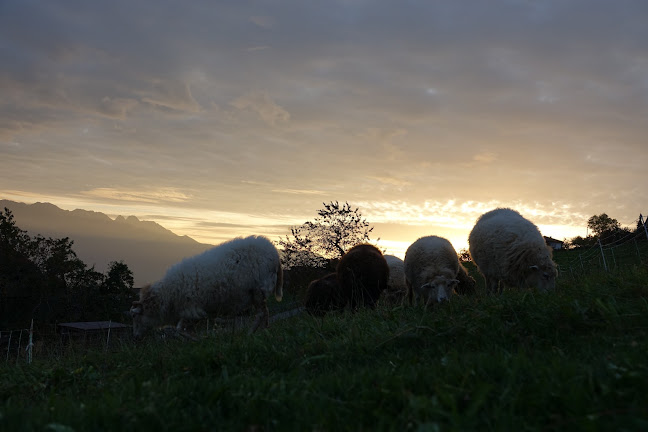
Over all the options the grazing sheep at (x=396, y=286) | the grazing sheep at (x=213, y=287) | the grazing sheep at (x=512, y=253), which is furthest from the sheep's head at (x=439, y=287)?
the grazing sheep at (x=396, y=286)

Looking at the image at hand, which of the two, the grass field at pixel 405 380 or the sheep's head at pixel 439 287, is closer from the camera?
the grass field at pixel 405 380

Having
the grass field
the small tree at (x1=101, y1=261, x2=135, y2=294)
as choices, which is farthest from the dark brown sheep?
the small tree at (x1=101, y1=261, x2=135, y2=294)

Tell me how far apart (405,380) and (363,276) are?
801cm

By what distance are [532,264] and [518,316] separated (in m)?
5.68

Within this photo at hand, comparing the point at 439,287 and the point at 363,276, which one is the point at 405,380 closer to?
the point at 439,287

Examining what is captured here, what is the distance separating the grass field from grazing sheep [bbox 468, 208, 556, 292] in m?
4.21

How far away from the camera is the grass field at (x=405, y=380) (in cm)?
267

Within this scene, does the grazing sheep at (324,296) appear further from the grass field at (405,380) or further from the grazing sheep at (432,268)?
the grass field at (405,380)

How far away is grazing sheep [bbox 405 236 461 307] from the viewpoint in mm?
9710

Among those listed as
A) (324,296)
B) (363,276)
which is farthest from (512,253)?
(324,296)

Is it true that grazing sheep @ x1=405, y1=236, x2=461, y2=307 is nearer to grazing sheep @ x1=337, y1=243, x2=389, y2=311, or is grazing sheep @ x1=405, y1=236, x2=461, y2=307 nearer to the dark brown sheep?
grazing sheep @ x1=337, y1=243, x2=389, y2=311

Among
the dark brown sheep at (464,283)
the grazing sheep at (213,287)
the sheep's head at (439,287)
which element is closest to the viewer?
the grazing sheep at (213,287)

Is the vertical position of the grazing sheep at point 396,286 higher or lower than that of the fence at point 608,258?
lower

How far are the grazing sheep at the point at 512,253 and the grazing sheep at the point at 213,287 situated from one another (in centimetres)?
496
